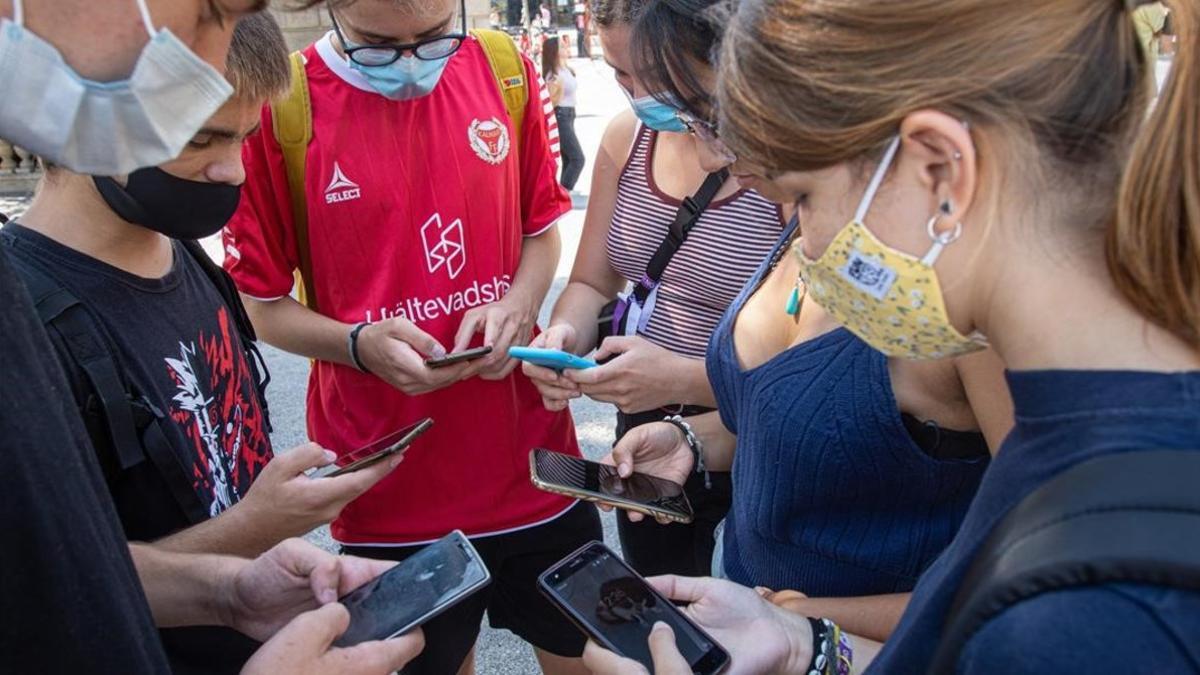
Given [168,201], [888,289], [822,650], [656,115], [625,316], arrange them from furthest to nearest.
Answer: [625,316] < [656,115] < [168,201] < [822,650] < [888,289]

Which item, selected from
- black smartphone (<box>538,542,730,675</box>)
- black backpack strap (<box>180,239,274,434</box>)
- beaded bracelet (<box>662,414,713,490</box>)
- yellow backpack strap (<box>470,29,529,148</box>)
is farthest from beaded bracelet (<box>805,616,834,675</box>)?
yellow backpack strap (<box>470,29,529,148</box>)

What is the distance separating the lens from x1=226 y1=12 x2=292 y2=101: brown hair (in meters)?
1.66

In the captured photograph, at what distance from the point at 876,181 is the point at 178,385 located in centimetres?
130

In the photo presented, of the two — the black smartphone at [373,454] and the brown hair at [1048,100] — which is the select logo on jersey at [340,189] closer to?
the black smartphone at [373,454]

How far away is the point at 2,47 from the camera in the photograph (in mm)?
868

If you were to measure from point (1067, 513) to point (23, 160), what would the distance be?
11066 mm

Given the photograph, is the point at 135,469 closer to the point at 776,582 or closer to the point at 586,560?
the point at 586,560

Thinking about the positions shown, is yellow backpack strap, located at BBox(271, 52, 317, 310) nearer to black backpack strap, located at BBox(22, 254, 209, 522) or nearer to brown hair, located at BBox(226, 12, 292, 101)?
brown hair, located at BBox(226, 12, 292, 101)

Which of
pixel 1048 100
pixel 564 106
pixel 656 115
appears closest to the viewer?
pixel 1048 100

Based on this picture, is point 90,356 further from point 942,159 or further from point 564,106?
point 564,106

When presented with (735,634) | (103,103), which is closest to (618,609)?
(735,634)

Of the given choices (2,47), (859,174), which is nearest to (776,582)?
(859,174)

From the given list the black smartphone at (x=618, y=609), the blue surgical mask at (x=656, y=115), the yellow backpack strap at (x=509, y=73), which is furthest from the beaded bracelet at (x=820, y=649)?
the yellow backpack strap at (x=509, y=73)

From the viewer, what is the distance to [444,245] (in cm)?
213
